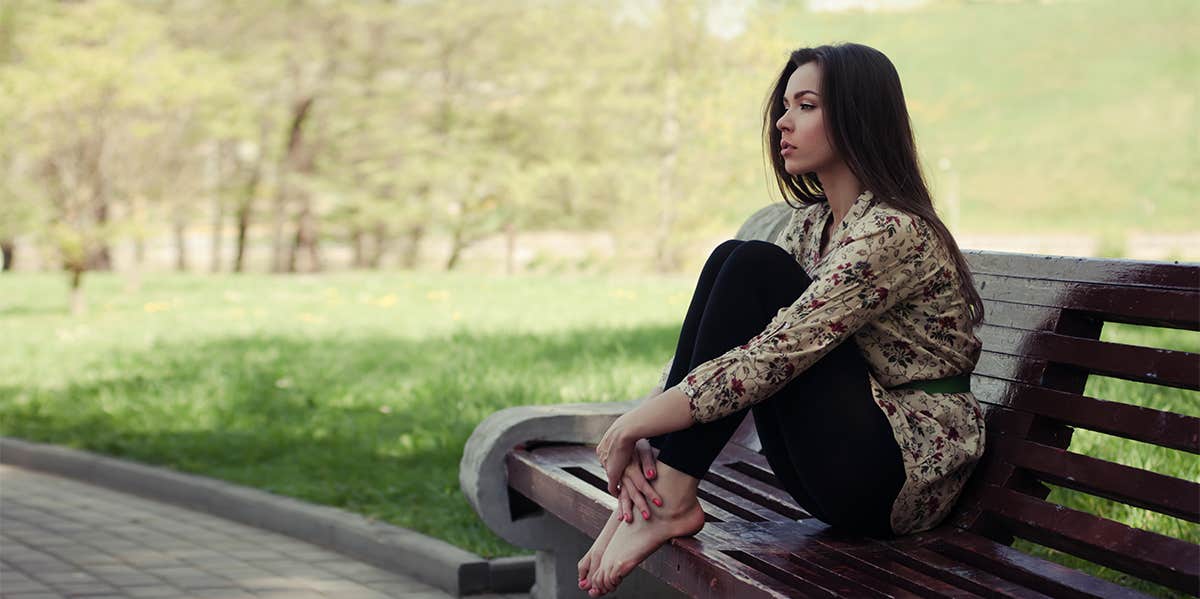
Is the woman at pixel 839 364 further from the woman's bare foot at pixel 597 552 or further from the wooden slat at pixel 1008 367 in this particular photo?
the wooden slat at pixel 1008 367

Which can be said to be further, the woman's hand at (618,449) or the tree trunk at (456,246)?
the tree trunk at (456,246)

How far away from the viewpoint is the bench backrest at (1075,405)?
2363 mm

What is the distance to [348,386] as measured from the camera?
7473 millimetres

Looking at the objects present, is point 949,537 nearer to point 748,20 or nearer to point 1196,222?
point 748,20

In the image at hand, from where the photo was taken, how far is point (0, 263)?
2998cm

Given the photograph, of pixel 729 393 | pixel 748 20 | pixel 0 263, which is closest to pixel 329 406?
pixel 729 393

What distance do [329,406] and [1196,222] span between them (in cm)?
3882

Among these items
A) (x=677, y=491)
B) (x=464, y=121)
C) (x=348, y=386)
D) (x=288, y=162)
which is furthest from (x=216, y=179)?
(x=677, y=491)

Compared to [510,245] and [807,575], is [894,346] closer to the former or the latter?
[807,575]

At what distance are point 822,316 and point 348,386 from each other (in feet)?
17.2

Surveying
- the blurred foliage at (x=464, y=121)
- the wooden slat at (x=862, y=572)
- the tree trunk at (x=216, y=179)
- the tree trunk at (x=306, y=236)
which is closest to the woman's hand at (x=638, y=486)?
the wooden slat at (x=862, y=572)

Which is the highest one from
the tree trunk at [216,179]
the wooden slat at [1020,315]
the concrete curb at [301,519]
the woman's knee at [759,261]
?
the tree trunk at [216,179]

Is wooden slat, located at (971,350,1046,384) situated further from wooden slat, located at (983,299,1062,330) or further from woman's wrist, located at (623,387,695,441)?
woman's wrist, located at (623,387,695,441)

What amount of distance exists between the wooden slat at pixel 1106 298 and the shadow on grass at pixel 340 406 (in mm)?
2012
